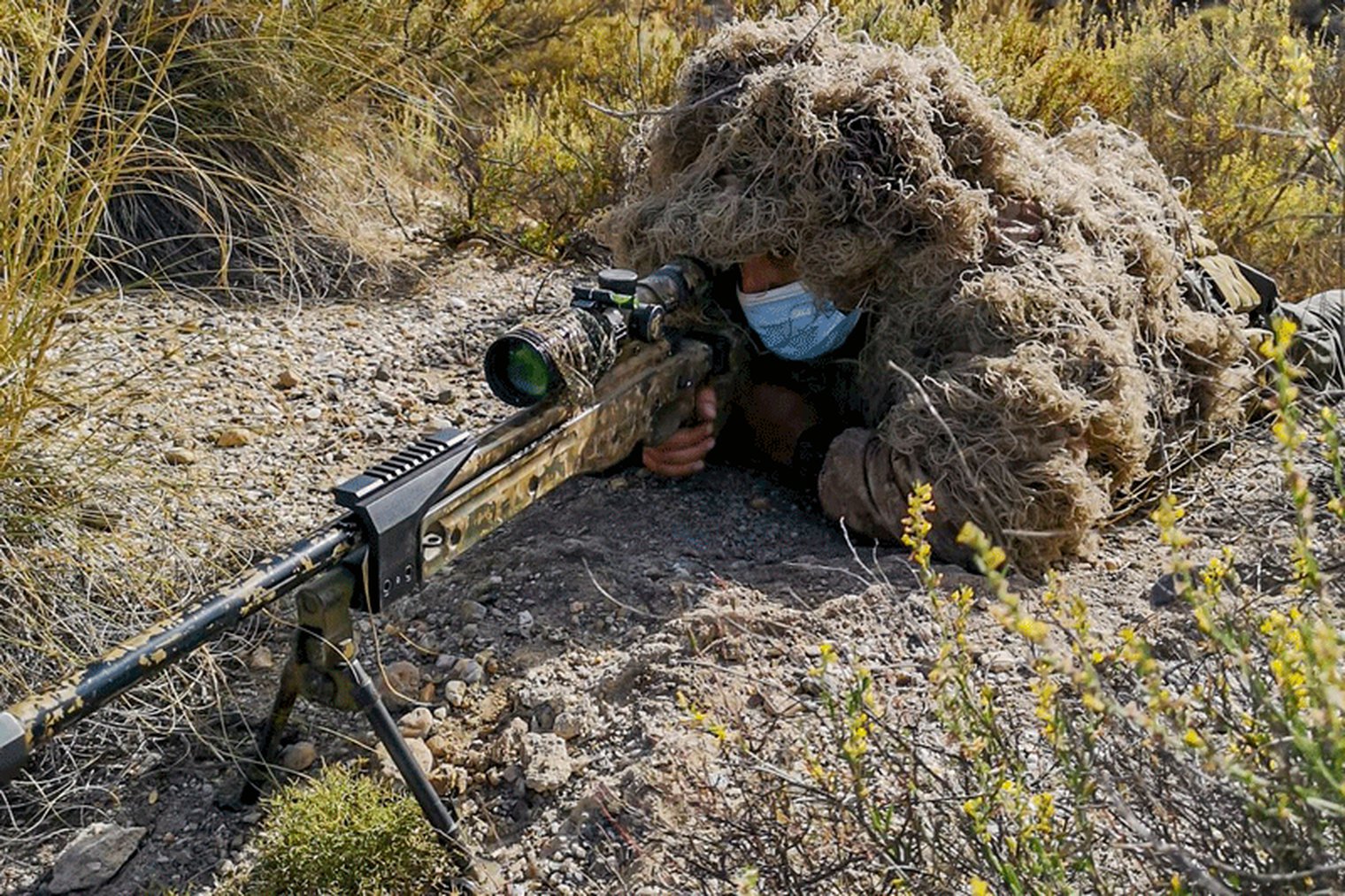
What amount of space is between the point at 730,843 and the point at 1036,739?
2.10 feet

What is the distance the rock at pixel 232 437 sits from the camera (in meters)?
3.59

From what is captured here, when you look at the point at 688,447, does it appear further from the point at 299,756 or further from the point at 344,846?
the point at 344,846

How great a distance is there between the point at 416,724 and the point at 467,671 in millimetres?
205

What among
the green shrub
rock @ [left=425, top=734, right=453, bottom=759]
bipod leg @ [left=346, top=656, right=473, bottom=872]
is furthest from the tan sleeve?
bipod leg @ [left=346, top=656, right=473, bottom=872]

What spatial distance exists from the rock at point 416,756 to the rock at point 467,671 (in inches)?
8.2

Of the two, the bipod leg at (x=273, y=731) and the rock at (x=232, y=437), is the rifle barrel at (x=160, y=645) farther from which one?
the rock at (x=232, y=437)

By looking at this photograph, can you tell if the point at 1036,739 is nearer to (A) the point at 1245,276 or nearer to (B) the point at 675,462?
(B) the point at 675,462

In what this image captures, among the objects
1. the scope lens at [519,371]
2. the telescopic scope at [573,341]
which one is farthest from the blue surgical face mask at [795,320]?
the scope lens at [519,371]

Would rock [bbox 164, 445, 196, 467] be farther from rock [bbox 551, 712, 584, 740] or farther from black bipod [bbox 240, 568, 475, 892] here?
rock [bbox 551, 712, 584, 740]

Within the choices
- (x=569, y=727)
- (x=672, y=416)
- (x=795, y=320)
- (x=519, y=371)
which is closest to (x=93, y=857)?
(x=569, y=727)

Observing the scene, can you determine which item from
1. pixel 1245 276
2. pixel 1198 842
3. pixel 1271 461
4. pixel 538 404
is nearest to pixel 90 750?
pixel 538 404

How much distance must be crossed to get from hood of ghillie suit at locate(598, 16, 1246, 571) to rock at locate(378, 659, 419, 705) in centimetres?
123

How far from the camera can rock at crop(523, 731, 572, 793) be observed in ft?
8.38

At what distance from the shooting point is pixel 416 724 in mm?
2748
